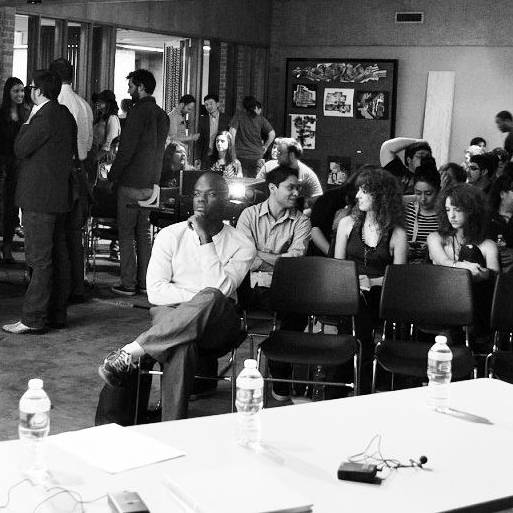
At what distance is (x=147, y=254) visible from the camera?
8.98 m

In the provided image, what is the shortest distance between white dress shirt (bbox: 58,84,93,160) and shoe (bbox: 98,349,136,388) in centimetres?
388

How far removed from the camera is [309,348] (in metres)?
5.28

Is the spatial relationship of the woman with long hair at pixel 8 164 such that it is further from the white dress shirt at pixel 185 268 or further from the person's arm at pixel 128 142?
the white dress shirt at pixel 185 268

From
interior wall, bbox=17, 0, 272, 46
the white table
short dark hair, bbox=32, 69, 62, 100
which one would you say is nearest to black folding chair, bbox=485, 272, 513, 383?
the white table

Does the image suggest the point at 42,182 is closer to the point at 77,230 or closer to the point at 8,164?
the point at 77,230

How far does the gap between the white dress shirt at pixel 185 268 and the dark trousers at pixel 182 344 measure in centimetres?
21

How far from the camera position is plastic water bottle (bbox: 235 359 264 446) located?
304 centimetres

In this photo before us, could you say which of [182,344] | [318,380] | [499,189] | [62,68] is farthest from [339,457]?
[62,68]

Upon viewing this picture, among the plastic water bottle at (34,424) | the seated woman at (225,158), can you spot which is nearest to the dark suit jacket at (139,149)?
the seated woman at (225,158)

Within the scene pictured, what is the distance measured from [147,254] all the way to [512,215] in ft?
11.6

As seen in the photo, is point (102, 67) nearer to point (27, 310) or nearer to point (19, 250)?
point (19, 250)

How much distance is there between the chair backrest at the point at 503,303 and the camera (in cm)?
532

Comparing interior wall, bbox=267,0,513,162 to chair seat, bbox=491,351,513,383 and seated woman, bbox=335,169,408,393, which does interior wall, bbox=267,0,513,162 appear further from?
chair seat, bbox=491,351,513,383

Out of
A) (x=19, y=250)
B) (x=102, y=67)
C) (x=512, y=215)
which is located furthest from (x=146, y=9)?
(x=512, y=215)
